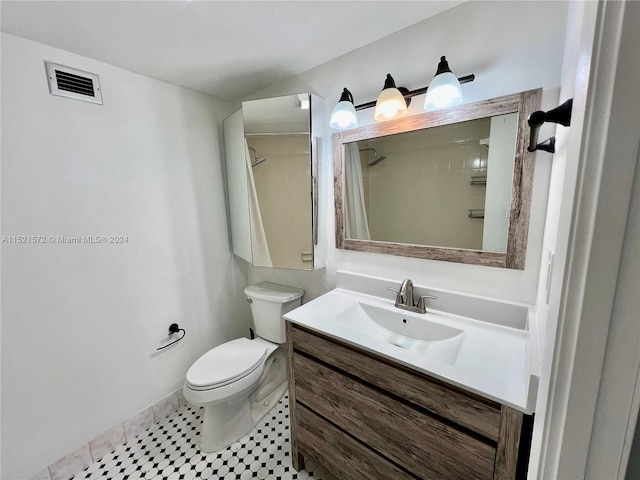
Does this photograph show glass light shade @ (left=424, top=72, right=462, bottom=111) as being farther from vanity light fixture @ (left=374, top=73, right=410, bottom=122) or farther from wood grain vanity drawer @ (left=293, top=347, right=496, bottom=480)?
wood grain vanity drawer @ (left=293, top=347, right=496, bottom=480)

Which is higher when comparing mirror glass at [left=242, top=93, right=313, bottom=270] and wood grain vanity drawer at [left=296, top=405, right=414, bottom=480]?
mirror glass at [left=242, top=93, right=313, bottom=270]

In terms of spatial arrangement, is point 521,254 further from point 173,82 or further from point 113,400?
point 113,400

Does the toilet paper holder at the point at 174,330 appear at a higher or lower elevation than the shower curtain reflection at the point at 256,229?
lower

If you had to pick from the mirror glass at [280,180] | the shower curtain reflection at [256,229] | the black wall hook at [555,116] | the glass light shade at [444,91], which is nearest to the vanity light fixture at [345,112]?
the mirror glass at [280,180]

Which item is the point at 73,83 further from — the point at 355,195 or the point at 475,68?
the point at 475,68

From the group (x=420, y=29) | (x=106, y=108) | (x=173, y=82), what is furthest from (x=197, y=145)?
(x=420, y=29)

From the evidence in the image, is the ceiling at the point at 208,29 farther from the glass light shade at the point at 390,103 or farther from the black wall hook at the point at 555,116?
the black wall hook at the point at 555,116

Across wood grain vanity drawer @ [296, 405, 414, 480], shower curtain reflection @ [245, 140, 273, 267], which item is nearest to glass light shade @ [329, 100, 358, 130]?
shower curtain reflection @ [245, 140, 273, 267]

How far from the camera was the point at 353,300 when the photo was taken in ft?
4.54

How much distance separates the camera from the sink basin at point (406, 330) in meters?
1.05

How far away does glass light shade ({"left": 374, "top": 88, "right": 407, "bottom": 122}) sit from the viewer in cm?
114

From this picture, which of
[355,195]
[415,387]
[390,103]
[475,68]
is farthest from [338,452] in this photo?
[475,68]

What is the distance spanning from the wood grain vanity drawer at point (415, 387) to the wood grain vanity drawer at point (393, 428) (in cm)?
4

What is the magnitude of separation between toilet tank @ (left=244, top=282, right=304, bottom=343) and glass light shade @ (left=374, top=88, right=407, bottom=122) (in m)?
1.21
